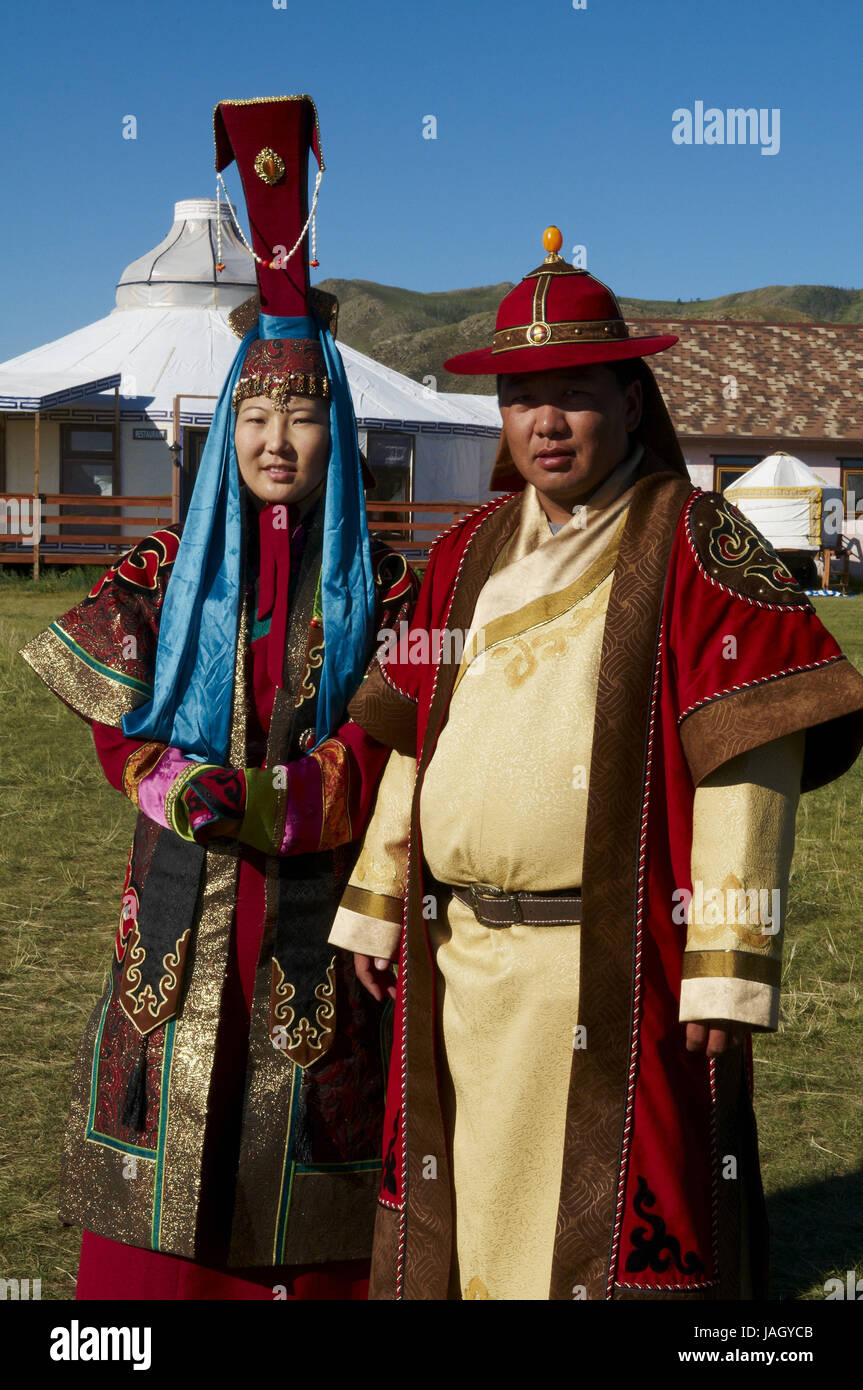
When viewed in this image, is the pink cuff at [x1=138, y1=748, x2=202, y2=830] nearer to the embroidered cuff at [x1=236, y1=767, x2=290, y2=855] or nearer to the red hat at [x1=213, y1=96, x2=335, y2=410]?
the embroidered cuff at [x1=236, y1=767, x2=290, y2=855]

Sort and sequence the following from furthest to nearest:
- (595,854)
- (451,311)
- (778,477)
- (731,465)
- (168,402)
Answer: (451,311), (731,465), (778,477), (168,402), (595,854)

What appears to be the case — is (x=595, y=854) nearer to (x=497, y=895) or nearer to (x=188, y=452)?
(x=497, y=895)

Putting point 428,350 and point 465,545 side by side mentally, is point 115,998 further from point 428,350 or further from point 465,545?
point 428,350

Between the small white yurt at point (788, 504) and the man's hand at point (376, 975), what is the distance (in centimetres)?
2250

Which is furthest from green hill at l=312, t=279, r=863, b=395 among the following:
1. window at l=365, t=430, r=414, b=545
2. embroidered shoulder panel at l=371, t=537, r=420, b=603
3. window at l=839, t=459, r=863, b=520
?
embroidered shoulder panel at l=371, t=537, r=420, b=603

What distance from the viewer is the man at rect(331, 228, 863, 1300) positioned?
7.41ft

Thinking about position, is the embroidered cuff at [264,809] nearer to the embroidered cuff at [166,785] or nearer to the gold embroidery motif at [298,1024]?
the embroidered cuff at [166,785]

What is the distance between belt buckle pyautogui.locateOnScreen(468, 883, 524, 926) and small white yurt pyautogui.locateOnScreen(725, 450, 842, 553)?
2276cm

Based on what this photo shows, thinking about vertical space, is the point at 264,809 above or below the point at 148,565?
below

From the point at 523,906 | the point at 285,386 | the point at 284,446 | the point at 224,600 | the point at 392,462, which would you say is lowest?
the point at 523,906

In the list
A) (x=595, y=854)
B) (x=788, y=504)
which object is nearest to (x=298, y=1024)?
(x=595, y=854)

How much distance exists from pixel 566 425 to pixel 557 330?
171 millimetres

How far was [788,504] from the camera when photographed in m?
24.7

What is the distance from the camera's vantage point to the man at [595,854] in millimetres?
2260
